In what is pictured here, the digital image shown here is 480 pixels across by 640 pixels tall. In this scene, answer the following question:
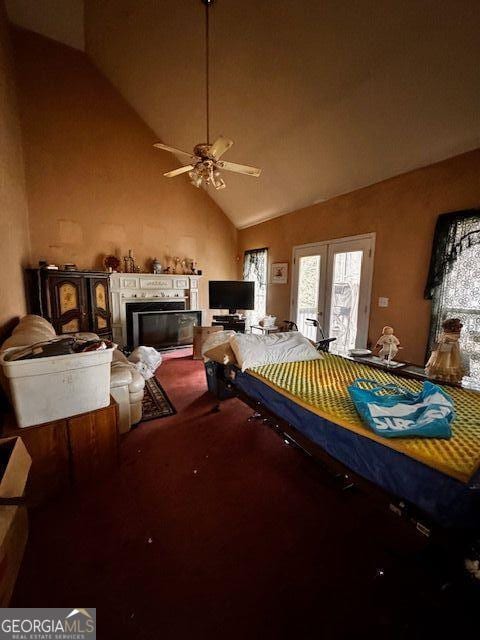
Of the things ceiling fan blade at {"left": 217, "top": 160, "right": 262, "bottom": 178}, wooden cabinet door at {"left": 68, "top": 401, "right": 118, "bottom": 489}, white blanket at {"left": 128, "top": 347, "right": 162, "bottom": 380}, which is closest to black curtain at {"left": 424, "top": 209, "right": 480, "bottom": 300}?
ceiling fan blade at {"left": 217, "top": 160, "right": 262, "bottom": 178}

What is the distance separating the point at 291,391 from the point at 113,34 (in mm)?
4888

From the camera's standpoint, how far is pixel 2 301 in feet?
7.67

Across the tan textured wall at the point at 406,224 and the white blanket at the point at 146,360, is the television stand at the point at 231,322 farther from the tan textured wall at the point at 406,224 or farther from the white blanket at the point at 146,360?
the tan textured wall at the point at 406,224

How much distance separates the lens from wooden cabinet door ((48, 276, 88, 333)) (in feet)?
12.1

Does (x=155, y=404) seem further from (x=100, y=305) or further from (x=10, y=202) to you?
(x=10, y=202)

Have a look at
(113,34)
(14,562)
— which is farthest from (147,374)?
(113,34)

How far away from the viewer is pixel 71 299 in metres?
3.83

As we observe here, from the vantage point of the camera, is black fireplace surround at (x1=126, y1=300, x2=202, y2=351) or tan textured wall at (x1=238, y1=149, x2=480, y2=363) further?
black fireplace surround at (x1=126, y1=300, x2=202, y2=351)

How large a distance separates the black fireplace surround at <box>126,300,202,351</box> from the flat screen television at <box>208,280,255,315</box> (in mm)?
447

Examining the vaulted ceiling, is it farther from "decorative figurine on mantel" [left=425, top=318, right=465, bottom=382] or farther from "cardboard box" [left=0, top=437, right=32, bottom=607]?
"cardboard box" [left=0, top=437, right=32, bottom=607]

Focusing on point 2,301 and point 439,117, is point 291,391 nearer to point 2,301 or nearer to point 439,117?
point 2,301

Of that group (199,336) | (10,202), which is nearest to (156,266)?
(199,336)

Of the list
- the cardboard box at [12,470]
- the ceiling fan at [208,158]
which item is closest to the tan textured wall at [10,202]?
the cardboard box at [12,470]

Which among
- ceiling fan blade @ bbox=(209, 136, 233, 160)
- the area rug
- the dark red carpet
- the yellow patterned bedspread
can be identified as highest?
ceiling fan blade @ bbox=(209, 136, 233, 160)
